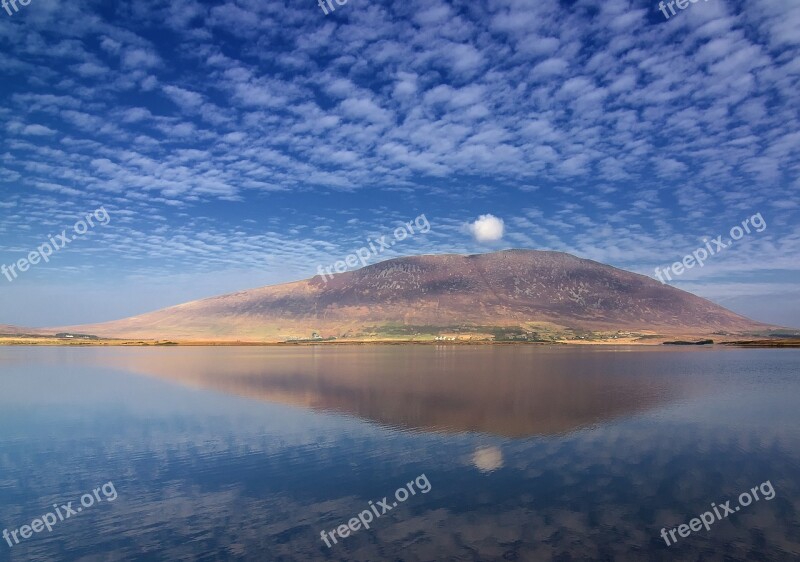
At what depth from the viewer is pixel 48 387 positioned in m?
58.1

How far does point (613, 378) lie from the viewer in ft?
214

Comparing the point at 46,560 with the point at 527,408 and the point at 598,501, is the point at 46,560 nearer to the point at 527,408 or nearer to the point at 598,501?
the point at 598,501

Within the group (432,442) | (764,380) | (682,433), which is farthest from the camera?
(764,380)

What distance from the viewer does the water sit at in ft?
51.4

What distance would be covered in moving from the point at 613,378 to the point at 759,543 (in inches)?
2080

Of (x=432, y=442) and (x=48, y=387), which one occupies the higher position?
(x=48, y=387)

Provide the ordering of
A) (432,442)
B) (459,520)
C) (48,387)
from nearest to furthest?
(459,520) → (432,442) → (48,387)

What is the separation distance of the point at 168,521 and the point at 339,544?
6.72 metres

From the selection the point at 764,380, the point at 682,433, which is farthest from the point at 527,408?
the point at 764,380

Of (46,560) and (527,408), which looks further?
(527,408)

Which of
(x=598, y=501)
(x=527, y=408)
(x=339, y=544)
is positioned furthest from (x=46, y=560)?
(x=527, y=408)

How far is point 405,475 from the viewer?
887 inches

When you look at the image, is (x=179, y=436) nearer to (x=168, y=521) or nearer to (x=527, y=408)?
(x=168, y=521)

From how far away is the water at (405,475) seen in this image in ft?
51.4
